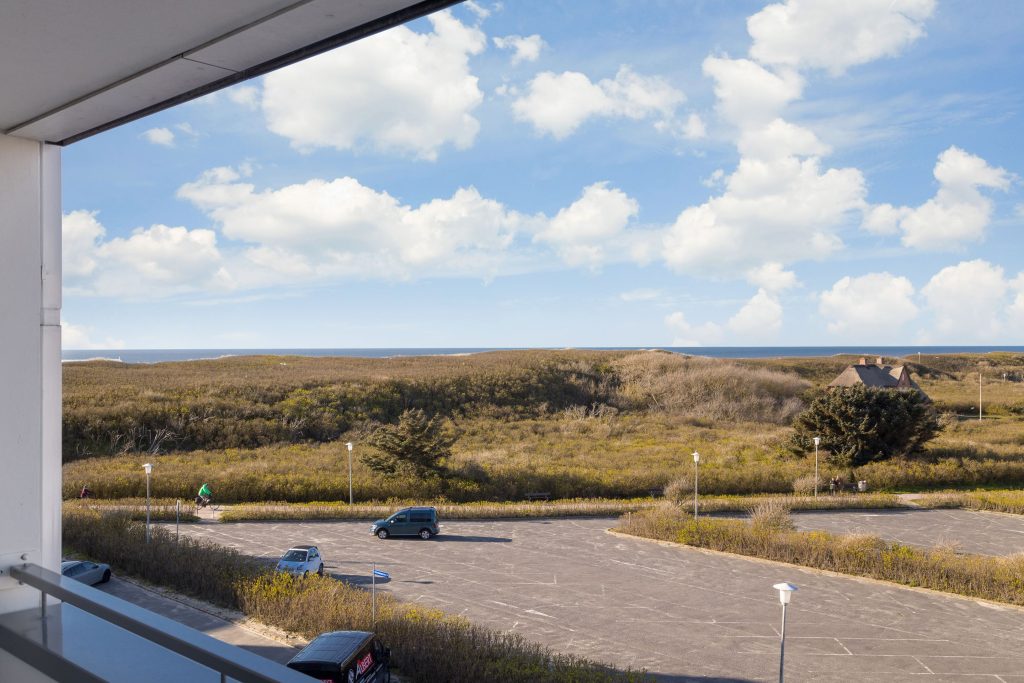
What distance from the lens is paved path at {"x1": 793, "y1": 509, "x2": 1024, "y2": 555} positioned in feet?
55.5

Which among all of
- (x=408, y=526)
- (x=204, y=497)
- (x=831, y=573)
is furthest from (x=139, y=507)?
(x=831, y=573)

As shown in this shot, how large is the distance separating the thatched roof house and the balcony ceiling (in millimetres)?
37632

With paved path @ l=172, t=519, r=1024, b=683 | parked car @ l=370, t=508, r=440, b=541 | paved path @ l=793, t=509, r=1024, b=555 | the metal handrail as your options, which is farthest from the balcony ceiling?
paved path @ l=793, t=509, r=1024, b=555

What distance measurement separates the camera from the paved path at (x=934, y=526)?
666 inches

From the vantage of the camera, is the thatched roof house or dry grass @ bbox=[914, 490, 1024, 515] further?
the thatched roof house

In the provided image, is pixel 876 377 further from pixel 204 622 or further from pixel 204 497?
pixel 204 622

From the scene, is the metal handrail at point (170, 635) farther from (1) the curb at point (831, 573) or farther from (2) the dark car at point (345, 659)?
(1) the curb at point (831, 573)

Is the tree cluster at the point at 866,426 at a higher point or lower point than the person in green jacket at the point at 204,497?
higher

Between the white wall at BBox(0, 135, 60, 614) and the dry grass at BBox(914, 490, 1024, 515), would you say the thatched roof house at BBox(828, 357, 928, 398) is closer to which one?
the dry grass at BBox(914, 490, 1024, 515)

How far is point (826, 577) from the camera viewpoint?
1420cm

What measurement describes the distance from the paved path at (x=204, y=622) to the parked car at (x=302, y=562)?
1992 mm

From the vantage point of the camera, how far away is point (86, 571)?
11305mm

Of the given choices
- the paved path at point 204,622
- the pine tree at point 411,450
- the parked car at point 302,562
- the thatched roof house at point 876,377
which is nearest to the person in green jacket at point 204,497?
the pine tree at point 411,450

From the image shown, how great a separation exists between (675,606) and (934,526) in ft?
34.4
